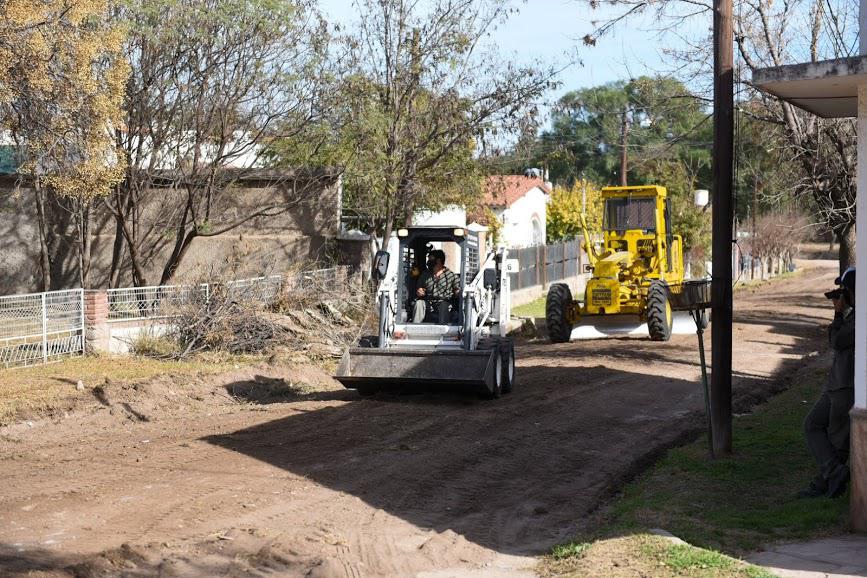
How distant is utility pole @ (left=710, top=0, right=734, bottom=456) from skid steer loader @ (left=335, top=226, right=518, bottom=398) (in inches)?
158

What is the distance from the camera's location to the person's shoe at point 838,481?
31.6ft

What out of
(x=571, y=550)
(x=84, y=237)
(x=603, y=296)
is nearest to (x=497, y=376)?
(x=571, y=550)

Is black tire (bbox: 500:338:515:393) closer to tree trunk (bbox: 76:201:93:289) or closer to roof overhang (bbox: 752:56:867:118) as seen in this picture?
roof overhang (bbox: 752:56:867:118)

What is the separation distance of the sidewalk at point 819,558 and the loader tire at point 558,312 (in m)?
15.1

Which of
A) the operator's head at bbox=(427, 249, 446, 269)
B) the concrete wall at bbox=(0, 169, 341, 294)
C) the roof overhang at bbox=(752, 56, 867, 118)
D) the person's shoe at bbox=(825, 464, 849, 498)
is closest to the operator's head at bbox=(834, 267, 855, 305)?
the person's shoe at bbox=(825, 464, 849, 498)

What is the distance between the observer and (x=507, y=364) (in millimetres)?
16297

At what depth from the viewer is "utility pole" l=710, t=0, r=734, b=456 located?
1148 centimetres

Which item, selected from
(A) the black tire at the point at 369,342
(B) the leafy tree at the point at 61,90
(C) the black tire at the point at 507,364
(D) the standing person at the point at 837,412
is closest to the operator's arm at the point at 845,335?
(D) the standing person at the point at 837,412

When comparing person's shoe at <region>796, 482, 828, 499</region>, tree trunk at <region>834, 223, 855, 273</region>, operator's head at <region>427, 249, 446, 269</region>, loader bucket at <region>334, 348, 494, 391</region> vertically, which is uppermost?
tree trunk at <region>834, 223, 855, 273</region>

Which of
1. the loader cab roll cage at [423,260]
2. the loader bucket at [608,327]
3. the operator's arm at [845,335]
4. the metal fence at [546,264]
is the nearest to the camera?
the operator's arm at [845,335]

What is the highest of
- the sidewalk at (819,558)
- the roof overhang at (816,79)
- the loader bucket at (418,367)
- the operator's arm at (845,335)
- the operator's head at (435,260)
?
the roof overhang at (816,79)

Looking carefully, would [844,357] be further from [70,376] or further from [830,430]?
[70,376]

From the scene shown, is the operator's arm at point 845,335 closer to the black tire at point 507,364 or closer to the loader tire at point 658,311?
the black tire at point 507,364

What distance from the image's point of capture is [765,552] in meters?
8.16
